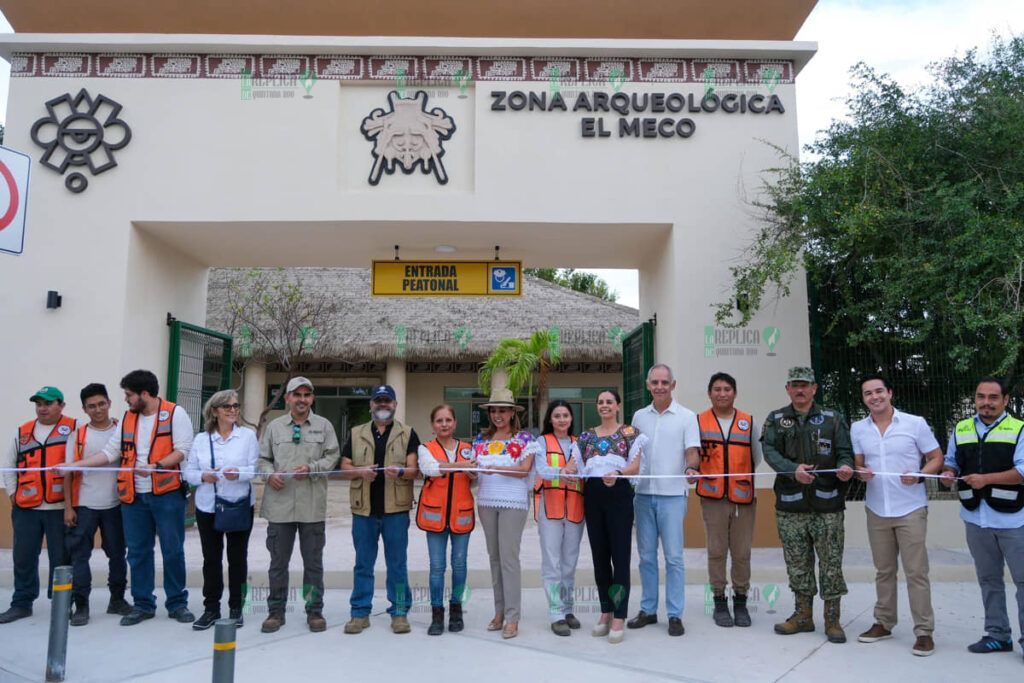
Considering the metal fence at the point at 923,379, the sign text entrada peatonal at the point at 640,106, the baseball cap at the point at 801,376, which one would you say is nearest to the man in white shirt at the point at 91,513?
the baseball cap at the point at 801,376

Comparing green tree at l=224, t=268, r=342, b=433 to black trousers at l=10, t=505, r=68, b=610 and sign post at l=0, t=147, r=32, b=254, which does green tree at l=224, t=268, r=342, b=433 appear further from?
sign post at l=0, t=147, r=32, b=254

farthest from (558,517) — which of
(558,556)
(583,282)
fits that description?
(583,282)

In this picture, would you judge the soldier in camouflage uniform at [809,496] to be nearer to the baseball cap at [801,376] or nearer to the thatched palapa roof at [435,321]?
the baseball cap at [801,376]

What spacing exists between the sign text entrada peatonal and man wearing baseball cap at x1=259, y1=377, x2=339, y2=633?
4.65 metres

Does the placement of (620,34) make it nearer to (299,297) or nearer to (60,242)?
(60,242)

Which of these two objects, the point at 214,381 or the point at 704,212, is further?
the point at 214,381

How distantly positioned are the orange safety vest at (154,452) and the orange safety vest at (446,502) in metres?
1.97

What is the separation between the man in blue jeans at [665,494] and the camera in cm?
588

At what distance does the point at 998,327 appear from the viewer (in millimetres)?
7320

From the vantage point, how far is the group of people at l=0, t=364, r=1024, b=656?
18.5 ft

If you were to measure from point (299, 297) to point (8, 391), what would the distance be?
9421 mm

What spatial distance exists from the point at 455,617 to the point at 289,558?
130cm

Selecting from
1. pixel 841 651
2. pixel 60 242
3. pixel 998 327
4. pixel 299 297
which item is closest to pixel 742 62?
pixel 998 327

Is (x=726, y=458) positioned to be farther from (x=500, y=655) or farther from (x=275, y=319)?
(x=275, y=319)
